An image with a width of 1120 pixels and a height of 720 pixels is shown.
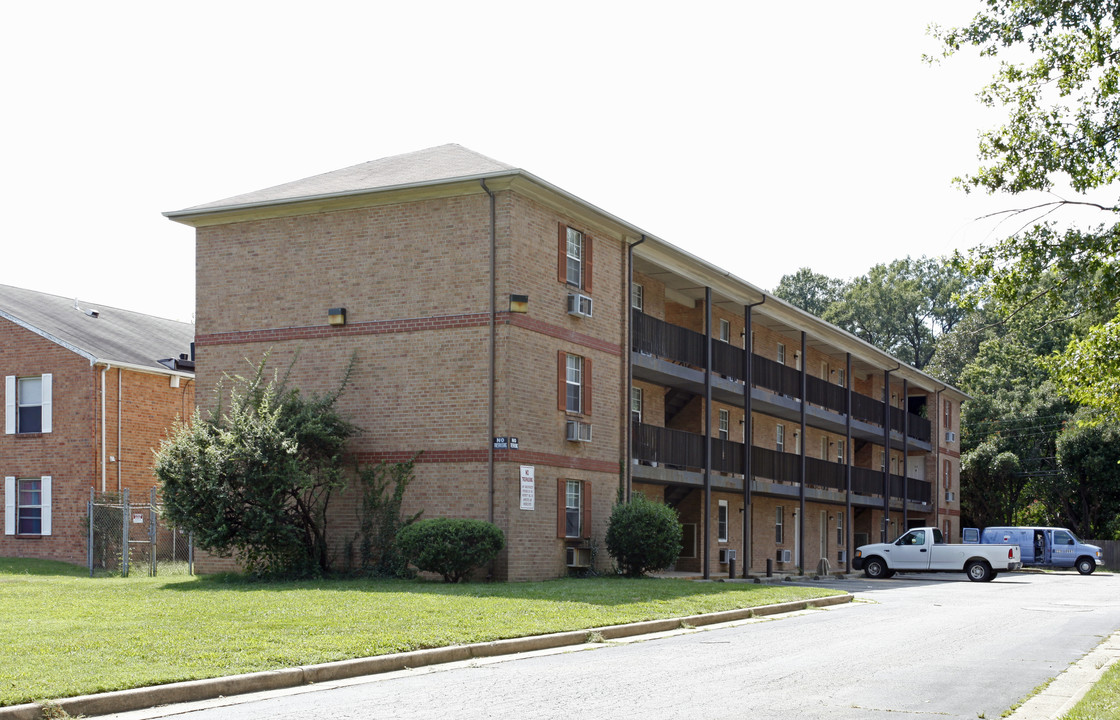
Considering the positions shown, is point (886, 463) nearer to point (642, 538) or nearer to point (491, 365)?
point (642, 538)

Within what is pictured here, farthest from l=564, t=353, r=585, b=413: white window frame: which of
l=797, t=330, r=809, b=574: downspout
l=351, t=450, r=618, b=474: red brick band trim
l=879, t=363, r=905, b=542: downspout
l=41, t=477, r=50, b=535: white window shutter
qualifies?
l=879, t=363, r=905, b=542: downspout

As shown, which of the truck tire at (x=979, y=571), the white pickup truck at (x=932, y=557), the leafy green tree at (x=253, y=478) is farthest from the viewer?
the truck tire at (x=979, y=571)

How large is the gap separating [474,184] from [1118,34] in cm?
1313

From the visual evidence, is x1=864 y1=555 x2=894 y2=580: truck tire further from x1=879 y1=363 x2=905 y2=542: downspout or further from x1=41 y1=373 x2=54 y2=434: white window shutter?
x1=41 y1=373 x2=54 y2=434: white window shutter

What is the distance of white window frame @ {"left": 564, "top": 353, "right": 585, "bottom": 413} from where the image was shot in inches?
1043

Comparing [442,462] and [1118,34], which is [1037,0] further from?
[442,462]

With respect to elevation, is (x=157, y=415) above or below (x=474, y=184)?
below

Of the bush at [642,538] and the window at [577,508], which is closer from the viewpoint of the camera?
the bush at [642,538]

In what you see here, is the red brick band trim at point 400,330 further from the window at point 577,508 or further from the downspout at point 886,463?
the downspout at point 886,463

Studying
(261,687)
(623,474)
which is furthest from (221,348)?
(261,687)

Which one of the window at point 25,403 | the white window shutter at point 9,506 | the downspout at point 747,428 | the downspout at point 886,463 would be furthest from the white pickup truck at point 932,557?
the white window shutter at point 9,506

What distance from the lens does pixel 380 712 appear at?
9.48 m

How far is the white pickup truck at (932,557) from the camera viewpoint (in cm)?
3712

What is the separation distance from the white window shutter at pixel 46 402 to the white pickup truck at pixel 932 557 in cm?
2514
